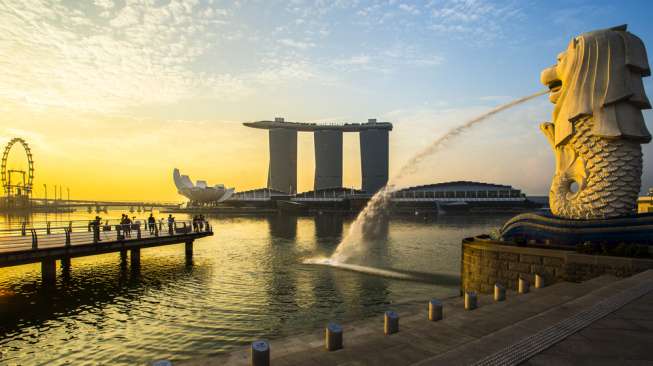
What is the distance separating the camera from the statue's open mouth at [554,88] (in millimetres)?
26078

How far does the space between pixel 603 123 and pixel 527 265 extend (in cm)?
967

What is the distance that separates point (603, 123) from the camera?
874 inches

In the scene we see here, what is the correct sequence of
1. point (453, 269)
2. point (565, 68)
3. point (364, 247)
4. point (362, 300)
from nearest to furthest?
point (362, 300)
point (565, 68)
point (453, 269)
point (364, 247)

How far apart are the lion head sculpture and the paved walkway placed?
11569mm

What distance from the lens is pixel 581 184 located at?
23250mm

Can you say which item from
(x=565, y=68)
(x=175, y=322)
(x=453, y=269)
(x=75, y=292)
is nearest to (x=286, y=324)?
(x=175, y=322)

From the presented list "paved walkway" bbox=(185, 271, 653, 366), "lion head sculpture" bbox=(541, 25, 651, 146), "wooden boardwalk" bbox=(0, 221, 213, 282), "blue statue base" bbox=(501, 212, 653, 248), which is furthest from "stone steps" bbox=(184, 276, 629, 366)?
"wooden boardwalk" bbox=(0, 221, 213, 282)

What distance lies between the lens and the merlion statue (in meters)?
21.7

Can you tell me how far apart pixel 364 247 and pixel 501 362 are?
3966 centimetres

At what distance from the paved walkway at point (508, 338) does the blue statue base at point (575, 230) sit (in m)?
6.28

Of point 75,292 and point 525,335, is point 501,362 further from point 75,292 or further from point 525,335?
point 75,292

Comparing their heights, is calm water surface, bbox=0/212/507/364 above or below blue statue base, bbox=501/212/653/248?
below

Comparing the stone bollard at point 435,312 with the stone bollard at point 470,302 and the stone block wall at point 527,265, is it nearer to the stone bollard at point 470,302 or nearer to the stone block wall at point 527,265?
the stone bollard at point 470,302

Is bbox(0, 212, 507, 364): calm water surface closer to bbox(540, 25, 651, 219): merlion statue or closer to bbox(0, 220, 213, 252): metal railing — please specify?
bbox(0, 220, 213, 252): metal railing
